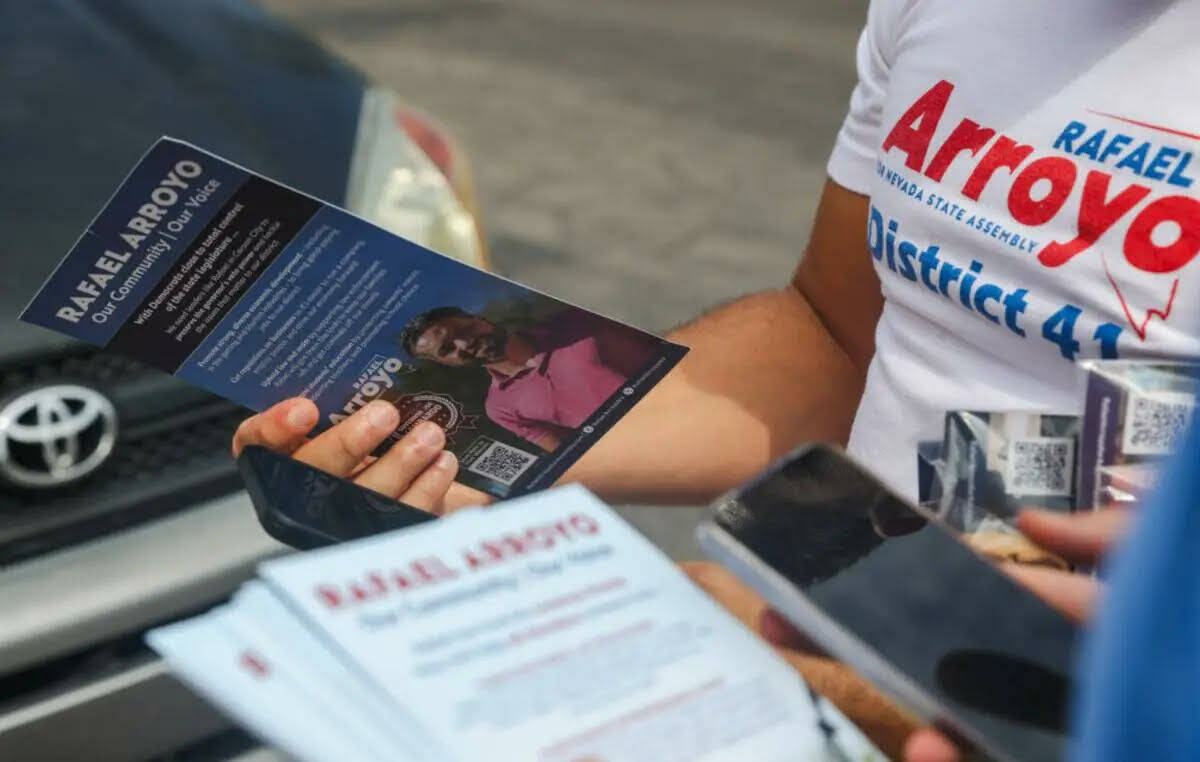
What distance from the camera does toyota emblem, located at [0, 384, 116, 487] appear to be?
1555 millimetres

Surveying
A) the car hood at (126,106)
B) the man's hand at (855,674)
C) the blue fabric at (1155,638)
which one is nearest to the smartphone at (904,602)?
the man's hand at (855,674)

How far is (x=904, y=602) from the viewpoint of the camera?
0.73 meters

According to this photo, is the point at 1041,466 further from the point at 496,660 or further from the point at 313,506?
the point at 313,506

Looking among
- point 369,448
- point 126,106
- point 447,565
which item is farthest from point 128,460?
point 447,565

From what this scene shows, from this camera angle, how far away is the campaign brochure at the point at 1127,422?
2.39 feet

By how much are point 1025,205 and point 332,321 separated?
22.2 inches

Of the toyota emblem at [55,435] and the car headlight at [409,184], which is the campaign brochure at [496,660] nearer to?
the toyota emblem at [55,435]

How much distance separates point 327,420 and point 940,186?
56 centimetres

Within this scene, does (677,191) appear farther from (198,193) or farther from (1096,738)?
(1096,738)

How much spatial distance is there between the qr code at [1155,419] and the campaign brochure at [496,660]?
8.9 inches

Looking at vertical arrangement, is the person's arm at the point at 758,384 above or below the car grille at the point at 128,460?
above

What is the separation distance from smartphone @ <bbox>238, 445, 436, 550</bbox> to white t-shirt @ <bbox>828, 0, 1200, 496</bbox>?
1.58 feet

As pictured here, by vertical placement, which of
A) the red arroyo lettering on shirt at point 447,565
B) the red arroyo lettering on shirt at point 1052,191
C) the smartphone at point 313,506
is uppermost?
the red arroyo lettering on shirt at point 1052,191

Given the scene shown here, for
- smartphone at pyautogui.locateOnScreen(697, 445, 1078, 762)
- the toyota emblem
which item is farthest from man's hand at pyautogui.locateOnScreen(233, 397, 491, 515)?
the toyota emblem
